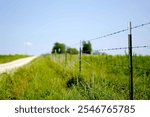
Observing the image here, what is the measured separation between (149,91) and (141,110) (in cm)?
182

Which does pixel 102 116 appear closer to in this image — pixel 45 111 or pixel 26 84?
pixel 45 111

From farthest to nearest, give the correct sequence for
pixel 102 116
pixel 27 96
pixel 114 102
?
pixel 27 96 < pixel 114 102 < pixel 102 116

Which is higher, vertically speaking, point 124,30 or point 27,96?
point 124,30

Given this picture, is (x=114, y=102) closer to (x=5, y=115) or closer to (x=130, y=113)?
Result: (x=130, y=113)

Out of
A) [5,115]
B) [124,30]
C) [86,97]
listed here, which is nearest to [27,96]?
[86,97]

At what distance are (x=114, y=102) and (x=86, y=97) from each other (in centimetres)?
117

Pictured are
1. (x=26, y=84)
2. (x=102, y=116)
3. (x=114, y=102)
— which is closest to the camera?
(x=102, y=116)

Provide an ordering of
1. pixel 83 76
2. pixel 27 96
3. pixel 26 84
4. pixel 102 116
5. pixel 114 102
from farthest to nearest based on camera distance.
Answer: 1. pixel 83 76
2. pixel 26 84
3. pixel 27 96
4. pixel 114 102
5. pixel 102 116

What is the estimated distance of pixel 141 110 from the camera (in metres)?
Result: 5.83

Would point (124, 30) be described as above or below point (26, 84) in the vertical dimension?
above

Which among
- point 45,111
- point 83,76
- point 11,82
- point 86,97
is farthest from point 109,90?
point 11,82

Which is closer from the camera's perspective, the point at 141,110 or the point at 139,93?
the point at 141,110

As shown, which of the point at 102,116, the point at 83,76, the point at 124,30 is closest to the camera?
the point at 102,116

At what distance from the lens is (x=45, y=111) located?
571 cm
